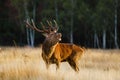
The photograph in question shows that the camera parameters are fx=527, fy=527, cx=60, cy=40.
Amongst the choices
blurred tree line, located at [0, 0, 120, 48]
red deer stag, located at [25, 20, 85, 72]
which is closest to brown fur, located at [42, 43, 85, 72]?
red deer stag, located at [25, 20, 85, 72]

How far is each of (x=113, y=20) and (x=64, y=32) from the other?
428 cm

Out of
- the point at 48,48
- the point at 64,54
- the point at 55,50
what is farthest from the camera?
the point at 64,54

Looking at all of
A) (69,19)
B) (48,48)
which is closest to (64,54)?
(48,48)

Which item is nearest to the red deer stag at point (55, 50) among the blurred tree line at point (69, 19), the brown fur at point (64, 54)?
the brown fur at point (64, 54)

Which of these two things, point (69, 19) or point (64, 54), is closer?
Answer: point (64, 54)

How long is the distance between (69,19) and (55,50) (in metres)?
28.2

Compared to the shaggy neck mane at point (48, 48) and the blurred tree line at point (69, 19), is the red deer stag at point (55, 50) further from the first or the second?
the blurred tree line at point (69, 19)

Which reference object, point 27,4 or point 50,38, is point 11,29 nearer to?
point 27,4

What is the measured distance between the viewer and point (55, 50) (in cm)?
1403

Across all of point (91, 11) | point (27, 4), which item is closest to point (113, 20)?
point (91, 11)

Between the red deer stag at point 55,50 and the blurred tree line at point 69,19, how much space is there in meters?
24.6

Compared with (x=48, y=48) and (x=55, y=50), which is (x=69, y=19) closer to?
(x=55, y=50)

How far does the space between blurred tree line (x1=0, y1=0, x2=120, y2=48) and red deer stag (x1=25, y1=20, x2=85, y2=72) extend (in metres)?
24.6

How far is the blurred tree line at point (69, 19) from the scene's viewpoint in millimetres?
39812
